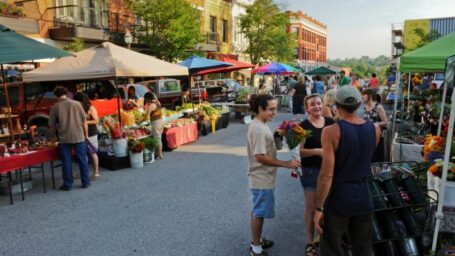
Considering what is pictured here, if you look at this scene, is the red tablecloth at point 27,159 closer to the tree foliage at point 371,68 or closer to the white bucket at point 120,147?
the white bucket at point 120,147

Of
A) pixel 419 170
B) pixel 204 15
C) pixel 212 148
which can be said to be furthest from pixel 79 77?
pixel 204 15

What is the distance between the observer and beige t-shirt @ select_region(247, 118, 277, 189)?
3863 millimetres

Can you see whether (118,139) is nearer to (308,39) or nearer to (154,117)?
(154,117)

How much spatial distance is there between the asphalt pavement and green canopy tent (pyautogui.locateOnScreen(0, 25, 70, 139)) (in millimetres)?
2350

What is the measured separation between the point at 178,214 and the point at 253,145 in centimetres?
237

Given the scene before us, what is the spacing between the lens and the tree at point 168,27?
21562mm

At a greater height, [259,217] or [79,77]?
[79,77]

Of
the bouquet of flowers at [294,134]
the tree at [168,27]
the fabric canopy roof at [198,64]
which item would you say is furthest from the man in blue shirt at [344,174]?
the tree at [168,27]

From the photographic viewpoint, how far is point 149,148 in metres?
9.17

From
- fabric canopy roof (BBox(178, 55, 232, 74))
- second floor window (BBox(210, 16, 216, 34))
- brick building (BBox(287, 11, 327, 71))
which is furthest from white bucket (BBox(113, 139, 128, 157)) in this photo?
brick building (BBox(287, 11, 327, 71))

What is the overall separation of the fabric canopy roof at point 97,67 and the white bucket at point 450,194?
6.48 metres

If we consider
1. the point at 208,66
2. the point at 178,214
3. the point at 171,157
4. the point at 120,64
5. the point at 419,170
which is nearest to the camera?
the point at 419,170

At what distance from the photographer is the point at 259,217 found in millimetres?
4062

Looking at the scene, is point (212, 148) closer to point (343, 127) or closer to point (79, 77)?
point (79, 77)
